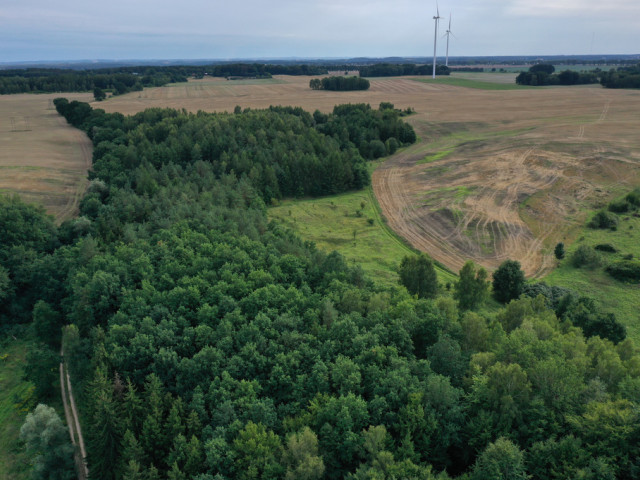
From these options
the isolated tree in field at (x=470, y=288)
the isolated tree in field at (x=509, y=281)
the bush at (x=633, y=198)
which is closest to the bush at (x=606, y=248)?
the bush at (x=633, y=198)

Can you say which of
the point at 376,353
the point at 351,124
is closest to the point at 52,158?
the point at 351,124

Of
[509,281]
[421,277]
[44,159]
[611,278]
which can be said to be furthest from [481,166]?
[44,159]

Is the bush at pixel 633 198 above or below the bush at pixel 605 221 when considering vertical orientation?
above

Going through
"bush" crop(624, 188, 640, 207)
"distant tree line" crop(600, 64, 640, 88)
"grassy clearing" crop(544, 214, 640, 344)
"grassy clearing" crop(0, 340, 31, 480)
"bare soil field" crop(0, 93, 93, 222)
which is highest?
"distant tree line" crop(600, 64, 640, 88)

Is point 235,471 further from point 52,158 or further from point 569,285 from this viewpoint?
point 52,158

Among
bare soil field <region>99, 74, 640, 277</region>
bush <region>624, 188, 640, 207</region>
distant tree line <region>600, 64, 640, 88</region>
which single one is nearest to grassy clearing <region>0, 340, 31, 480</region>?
bare soil field <region>99, 74, 640, 277</region>

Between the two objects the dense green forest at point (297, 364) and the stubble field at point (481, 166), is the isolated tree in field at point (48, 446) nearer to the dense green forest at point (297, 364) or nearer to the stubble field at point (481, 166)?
the dense green forest at point (297, 364)

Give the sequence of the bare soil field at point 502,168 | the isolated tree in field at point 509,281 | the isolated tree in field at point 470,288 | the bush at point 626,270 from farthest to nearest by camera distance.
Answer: the bare soil field at point 502,168, the bush at point 626,270, the isolated tree in field at point 509,281, the isolated tree in field at point 470,288

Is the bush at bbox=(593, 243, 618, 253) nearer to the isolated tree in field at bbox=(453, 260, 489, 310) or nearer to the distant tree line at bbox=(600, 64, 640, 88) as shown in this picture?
the isolated tree in field at bbox=(453, 260, 489, 310)
